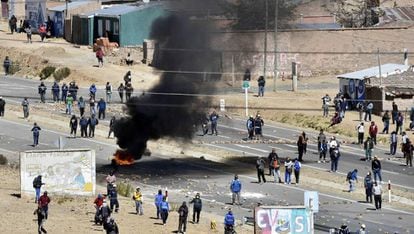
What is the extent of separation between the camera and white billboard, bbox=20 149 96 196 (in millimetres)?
47969

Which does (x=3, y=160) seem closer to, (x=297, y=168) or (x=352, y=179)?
(x=297, y=168)

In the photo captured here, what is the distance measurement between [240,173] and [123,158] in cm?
509

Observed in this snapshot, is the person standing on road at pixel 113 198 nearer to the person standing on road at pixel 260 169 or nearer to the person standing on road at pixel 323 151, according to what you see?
the person standing on road at pixel 260 169

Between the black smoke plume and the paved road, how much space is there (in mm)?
1342

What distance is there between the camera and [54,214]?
45500 millimetres

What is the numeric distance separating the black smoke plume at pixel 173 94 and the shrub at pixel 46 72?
80.2 feet

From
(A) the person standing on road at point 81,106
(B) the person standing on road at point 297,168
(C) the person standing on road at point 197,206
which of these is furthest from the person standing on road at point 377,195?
(A) the person standing on road at point 81,106

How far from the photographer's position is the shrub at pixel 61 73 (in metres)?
79.2

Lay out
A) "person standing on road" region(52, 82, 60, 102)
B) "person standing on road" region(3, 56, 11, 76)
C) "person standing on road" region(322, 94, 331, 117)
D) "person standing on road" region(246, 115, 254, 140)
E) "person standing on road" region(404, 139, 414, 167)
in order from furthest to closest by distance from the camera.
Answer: "person standing on road" region(3, 56, 11, 76)
"person standing on road" region(52, 82, 60, 102)
"person standing on road" region(322, 94, 331, 117)
"person standing on road" region(246, 115, 254, 140)
"person standing on road" region(404, 139, 414, 167)

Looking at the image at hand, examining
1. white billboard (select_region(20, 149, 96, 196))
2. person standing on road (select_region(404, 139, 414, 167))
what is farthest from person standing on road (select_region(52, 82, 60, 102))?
white billboard (select_region(20, 149, 96, 196))

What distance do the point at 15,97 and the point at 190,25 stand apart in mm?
20972

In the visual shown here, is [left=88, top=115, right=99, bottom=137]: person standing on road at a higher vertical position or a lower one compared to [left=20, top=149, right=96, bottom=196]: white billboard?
higher

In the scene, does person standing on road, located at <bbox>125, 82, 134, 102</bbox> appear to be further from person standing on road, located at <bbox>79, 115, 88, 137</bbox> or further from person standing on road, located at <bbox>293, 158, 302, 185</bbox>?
person standing on road, located at <bbox>293, 158, 302, 185</bbox>

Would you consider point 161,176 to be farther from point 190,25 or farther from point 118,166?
point 190,25
